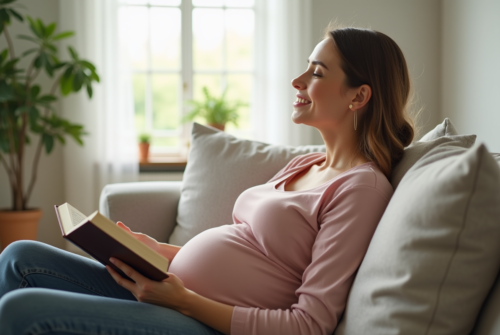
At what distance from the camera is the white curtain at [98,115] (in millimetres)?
3443

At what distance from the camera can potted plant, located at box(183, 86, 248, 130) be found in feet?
12.0

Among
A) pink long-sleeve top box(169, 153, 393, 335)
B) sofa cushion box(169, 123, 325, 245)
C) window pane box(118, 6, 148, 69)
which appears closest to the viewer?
pink long-sleeve top box(169, 153, 393, 335)

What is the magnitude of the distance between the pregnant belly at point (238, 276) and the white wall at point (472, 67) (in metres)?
2.43

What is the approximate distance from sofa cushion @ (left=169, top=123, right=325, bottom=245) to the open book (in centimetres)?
70

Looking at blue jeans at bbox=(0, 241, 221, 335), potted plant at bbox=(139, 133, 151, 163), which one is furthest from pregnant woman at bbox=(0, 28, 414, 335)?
potted plant at bbox=(139, 133, 151, 163)

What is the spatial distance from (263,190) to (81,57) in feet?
7.93

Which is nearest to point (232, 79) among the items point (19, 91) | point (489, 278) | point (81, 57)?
point (81, 57)

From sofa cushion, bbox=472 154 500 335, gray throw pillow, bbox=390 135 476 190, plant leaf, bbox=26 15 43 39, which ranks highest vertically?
plant leaf, bbox=26 15 43 39

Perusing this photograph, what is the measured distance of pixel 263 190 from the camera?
148 cm

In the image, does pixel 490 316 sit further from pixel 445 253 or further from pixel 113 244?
pixel 113 244

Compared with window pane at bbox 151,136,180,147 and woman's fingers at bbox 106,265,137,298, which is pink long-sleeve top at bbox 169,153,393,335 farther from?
window pane at bbox 151,136,180,147

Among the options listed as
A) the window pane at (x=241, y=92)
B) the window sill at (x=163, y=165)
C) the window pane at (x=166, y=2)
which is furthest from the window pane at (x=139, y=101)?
the window pane at (x=241, y=92)

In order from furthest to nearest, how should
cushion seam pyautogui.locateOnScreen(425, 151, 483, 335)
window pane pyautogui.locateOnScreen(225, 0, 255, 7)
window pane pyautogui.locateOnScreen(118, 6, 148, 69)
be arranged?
window pane pyautogui.locateOnScreen(225, 0, 255, 7) < window pane pyautogui.locateOnScreen(118, 6, 148, 69) < cushion seam pyautogui.locateOnScreen(425, 151, 483, 335)

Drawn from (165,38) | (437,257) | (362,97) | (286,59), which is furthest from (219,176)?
(165,38)
